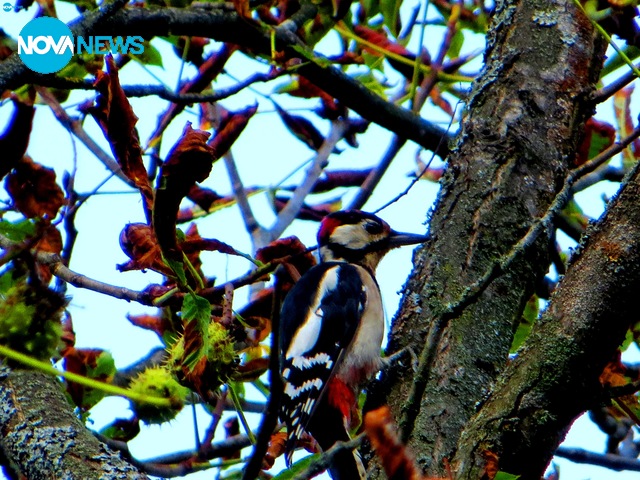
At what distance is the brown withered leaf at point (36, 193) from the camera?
2.64m

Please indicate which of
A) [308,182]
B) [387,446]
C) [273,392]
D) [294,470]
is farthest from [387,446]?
[308,182]

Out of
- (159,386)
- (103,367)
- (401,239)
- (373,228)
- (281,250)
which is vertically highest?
(373,228)

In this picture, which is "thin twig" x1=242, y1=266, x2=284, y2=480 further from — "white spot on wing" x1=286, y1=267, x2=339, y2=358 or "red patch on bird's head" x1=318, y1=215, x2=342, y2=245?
"red patch on bird's head" x1=318, y1=215, x2=342, y2=245

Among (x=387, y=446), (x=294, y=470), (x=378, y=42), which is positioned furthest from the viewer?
(x=378, y=42)

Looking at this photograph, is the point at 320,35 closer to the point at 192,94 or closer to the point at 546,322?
the point at 192,94

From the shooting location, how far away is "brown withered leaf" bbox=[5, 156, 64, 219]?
2637mm

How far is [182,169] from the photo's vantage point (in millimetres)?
1611

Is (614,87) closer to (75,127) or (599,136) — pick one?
(599,136)

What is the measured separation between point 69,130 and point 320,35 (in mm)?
1022

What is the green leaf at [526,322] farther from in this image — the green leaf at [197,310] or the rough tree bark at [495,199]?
the green leaf at [197,310]

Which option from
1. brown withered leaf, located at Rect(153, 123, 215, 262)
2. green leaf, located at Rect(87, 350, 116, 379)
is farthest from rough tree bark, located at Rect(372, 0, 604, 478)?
brown withered leaf, located at Rect(153, 123, 215, 262)

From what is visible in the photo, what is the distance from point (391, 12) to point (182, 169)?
192cm

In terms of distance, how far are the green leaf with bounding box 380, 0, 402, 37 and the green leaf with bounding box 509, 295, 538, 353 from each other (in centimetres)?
117

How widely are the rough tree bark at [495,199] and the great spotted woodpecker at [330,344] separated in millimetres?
525
